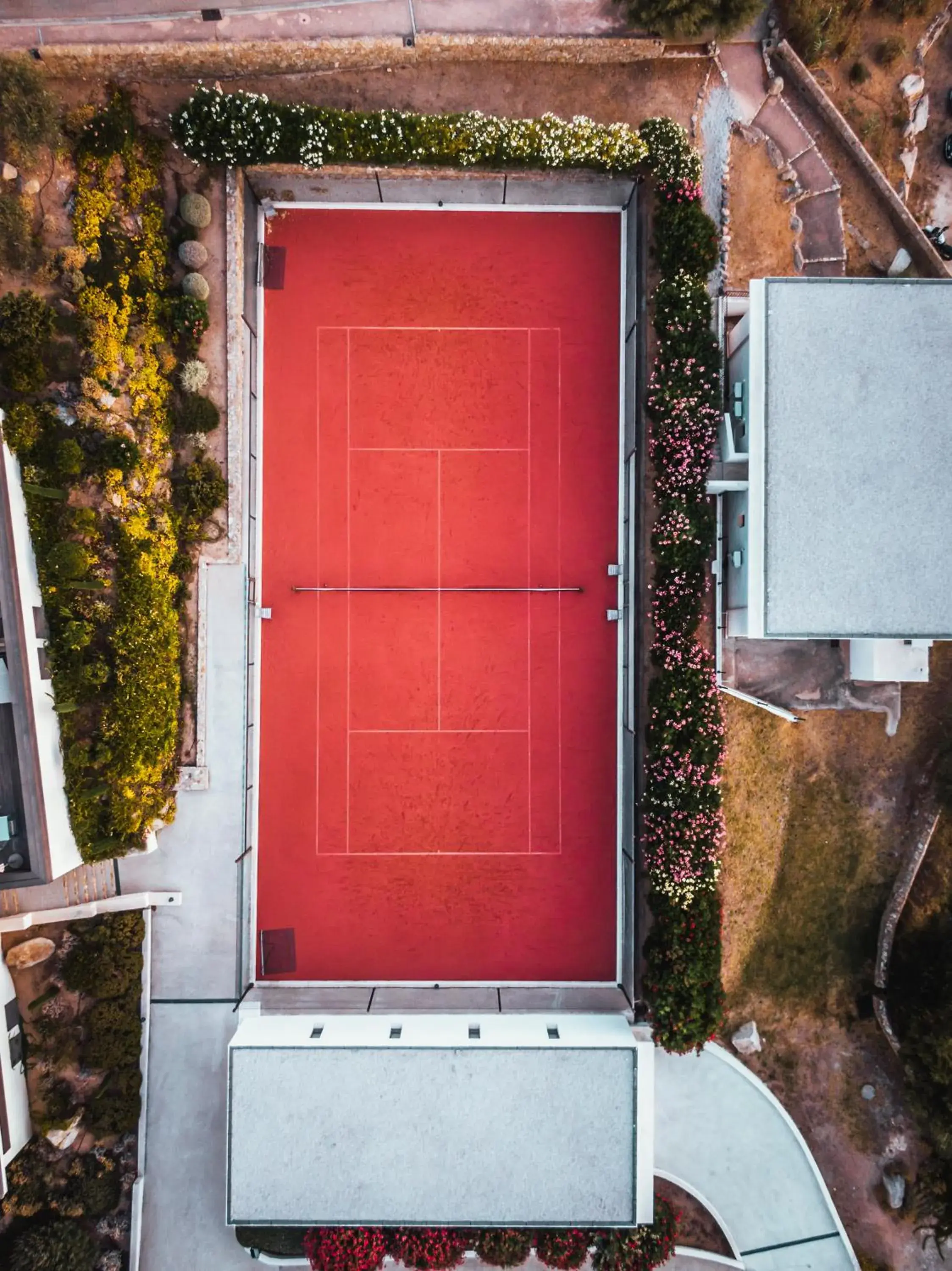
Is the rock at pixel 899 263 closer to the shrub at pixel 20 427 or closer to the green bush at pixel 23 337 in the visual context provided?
the green bush at pixel 23 337

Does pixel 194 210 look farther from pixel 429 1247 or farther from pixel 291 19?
pixel 429 1247

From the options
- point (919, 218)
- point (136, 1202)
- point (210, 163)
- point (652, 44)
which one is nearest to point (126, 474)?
point (210, 163)

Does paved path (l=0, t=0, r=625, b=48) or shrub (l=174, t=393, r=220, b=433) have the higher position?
paved path (l=0, t=0, r=625, b=48)

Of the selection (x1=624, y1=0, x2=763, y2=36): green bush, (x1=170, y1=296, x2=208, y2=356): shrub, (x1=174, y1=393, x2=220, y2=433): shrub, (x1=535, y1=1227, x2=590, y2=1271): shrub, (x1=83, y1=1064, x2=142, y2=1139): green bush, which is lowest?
(x1=535, y1=1227, x2=590, y2=1271): shrub

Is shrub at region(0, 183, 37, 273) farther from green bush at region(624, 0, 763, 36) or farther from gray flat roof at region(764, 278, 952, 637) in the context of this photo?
gray flat roof at region(764, 278, 952, 637)

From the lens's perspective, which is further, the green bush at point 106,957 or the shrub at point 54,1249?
the green bush at point 106,957

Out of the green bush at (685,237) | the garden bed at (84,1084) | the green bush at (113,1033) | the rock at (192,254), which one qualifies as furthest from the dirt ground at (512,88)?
the green bush at (113,1033)

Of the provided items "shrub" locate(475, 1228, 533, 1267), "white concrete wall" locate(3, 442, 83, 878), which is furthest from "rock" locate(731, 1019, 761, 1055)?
"white concrete wall" locate(3, 442, 83, 878)
